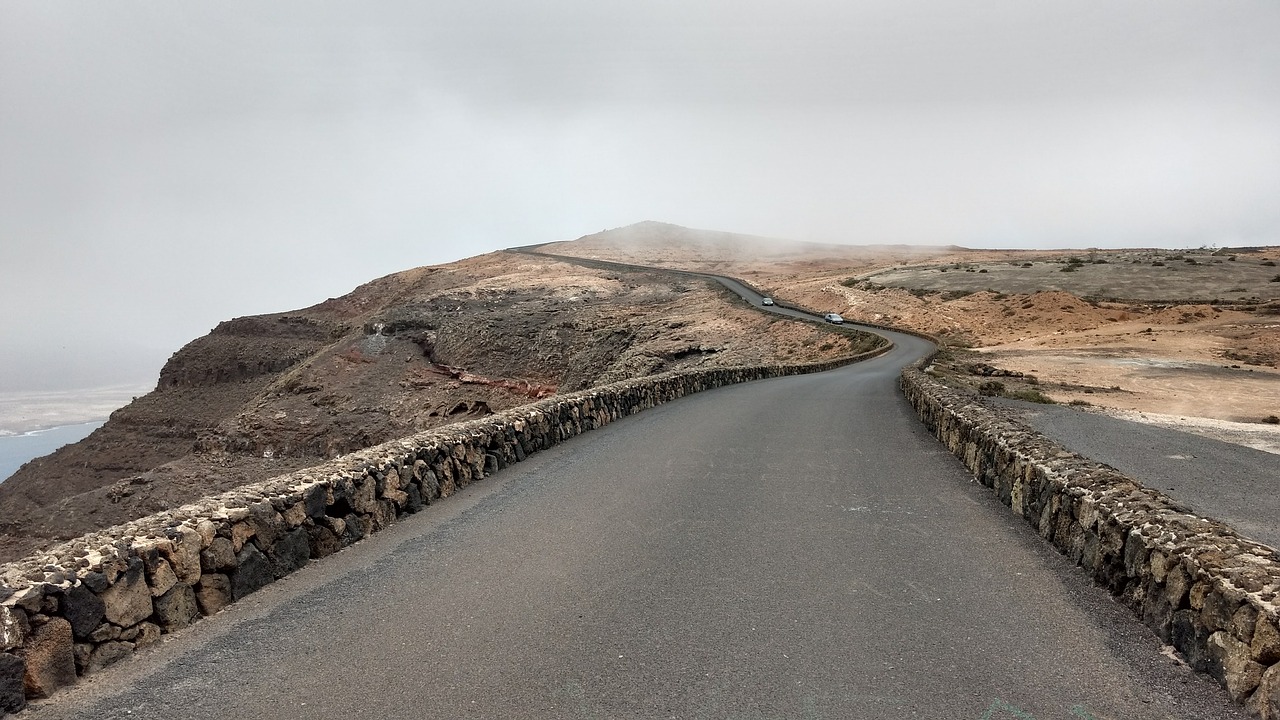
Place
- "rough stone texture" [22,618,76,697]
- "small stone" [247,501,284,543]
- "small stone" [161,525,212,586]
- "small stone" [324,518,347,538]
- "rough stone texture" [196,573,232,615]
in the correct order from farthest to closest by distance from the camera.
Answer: "small stone" [324,518,347,538] < "small stone" [247,501,284,543] < "rough stone texture" [196,573,232,615] < "small stone" [161,525,212,586] < "rough stone texture" [22,618,76,697]

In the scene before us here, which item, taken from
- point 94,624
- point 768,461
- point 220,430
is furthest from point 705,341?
point 94,624

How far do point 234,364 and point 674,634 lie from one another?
7654 centimetres

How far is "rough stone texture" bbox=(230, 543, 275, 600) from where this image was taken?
5.80m

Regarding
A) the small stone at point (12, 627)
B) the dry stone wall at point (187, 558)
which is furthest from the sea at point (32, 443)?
the small stone at point (12, 627)

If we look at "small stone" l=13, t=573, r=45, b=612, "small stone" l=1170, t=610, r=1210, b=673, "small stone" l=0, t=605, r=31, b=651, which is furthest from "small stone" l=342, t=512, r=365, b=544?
"small stone" l=1170, t=610, r=1210, b=673

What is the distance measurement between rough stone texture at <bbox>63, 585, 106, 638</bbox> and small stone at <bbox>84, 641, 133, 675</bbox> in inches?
6.0

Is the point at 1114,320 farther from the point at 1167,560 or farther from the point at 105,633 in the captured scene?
the point at 105,633

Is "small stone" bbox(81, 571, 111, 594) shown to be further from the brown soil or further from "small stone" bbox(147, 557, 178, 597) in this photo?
the brown soil

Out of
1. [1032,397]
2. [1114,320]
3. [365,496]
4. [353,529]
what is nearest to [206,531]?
[353,529]

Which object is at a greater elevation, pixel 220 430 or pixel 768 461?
pixel 768 461

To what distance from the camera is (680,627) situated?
508cm

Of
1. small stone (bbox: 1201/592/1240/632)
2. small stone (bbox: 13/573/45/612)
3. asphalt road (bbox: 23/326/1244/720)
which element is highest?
small stone (bbox: 13/573/45/612)

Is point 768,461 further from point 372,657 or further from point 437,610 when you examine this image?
point 372,657

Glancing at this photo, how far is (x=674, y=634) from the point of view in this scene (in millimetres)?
4969
